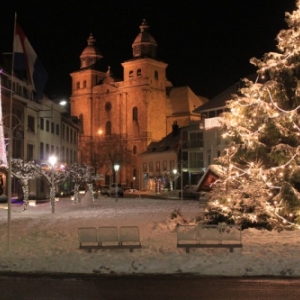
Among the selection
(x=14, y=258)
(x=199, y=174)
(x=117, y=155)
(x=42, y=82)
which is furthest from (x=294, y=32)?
(x=117, y=155)

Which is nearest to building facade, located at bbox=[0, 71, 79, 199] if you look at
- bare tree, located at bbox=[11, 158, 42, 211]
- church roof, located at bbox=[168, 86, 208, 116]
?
bare tree, located at bbox=[11, 158, 42, 211]

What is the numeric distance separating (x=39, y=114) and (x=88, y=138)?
6340 centimetres

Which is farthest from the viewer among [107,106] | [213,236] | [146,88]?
[107,106]

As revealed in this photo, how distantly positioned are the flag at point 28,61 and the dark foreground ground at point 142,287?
861 cm

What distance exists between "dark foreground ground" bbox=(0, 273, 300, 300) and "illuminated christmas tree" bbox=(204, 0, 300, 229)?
8680 millimetres

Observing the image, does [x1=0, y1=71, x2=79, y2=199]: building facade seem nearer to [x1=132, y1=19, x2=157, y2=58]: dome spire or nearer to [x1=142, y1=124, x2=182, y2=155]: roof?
[x1=142, y1=124, x2=182, y2=155]: roof

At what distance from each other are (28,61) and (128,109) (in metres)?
105

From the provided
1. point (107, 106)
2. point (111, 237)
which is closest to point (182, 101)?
point (107, 106)

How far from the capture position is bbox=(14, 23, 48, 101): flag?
66.9ft

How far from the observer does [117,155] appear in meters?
118

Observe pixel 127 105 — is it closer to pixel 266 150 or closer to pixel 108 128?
pixel 108 128

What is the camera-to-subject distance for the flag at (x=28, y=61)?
20406 millimetres

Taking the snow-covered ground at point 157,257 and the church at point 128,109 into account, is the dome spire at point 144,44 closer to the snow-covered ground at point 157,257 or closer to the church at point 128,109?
the church at point 128,109

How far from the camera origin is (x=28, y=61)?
68.7 feet
